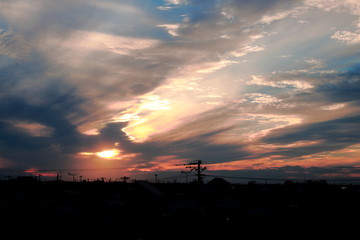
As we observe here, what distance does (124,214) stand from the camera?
5116 centimetres

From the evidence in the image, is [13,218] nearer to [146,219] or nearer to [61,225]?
[61,225]

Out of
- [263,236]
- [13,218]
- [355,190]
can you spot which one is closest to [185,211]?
[263,236]

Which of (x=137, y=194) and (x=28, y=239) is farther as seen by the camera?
(x=137, y=194)

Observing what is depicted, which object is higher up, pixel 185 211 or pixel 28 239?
pixel 185 211

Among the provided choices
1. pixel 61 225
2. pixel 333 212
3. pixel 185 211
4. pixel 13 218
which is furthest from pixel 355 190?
pixel 13 218

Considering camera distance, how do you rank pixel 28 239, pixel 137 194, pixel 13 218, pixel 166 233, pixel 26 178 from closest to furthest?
pixel 28 239 < pixel 166 233 < pixel 13 218 < pixel 137 194 < pixel 26 178

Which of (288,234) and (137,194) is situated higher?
(137,194)

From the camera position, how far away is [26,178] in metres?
128

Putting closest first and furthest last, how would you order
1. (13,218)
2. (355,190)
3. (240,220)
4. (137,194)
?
(240,220) < (13,218) < (137,194) < (355,190)

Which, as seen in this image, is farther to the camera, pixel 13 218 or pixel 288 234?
pixel 13 218

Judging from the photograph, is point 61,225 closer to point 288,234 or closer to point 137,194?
point 137,194

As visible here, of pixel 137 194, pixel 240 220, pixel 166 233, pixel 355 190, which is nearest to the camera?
pixel 240 220

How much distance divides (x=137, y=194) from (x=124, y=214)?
579 cm

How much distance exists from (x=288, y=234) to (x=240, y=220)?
9.89 metres
